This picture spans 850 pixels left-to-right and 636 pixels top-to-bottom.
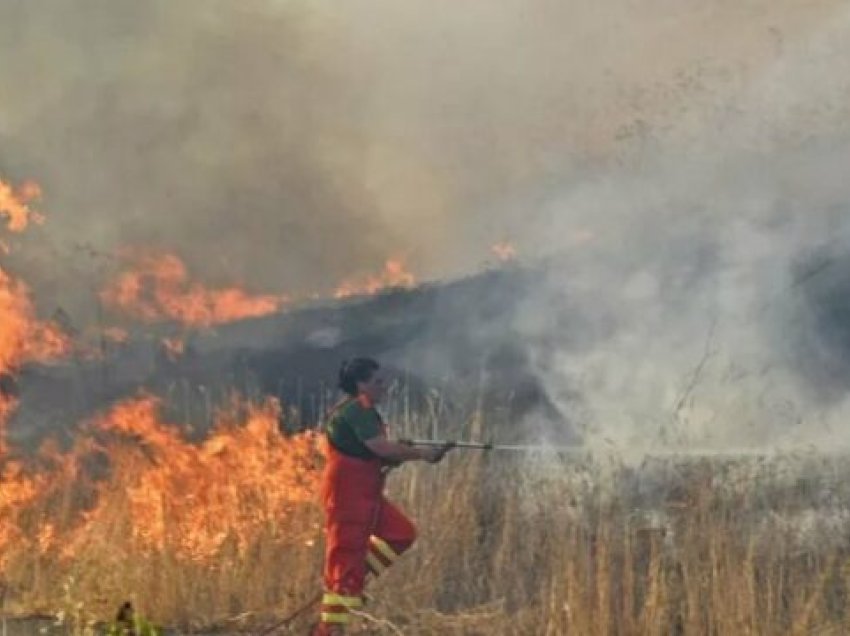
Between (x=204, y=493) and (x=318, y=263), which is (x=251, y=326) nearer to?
(x=318, y=263)

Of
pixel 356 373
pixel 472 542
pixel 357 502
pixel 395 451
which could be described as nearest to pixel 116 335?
pixel 472 542

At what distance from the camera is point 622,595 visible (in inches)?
280

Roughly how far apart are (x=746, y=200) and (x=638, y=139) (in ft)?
5.87

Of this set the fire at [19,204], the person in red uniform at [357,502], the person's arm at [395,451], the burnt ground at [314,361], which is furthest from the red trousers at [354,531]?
the fire at [19,204]

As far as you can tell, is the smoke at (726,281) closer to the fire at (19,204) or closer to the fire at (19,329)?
the fire at (19,329)

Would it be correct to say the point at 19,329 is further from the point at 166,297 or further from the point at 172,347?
the point at 166,297

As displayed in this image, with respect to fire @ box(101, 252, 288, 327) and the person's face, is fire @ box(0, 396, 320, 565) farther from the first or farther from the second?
fire @ box(101, 252, 288, 327)

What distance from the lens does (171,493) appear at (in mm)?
9219

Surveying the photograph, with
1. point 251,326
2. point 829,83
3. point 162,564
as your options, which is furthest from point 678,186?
point 162,564

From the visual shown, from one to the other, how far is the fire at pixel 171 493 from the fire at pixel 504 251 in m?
3.47

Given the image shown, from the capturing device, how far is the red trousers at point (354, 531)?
23.9 ft

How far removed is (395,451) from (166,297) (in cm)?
660

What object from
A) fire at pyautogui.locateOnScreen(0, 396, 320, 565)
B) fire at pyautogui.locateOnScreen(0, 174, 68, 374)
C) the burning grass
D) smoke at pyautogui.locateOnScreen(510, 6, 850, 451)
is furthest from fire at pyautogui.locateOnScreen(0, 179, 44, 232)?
smoke at pyautogui.locateOnScreen(510, 6, 850, 451)

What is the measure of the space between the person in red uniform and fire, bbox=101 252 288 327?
605cm
